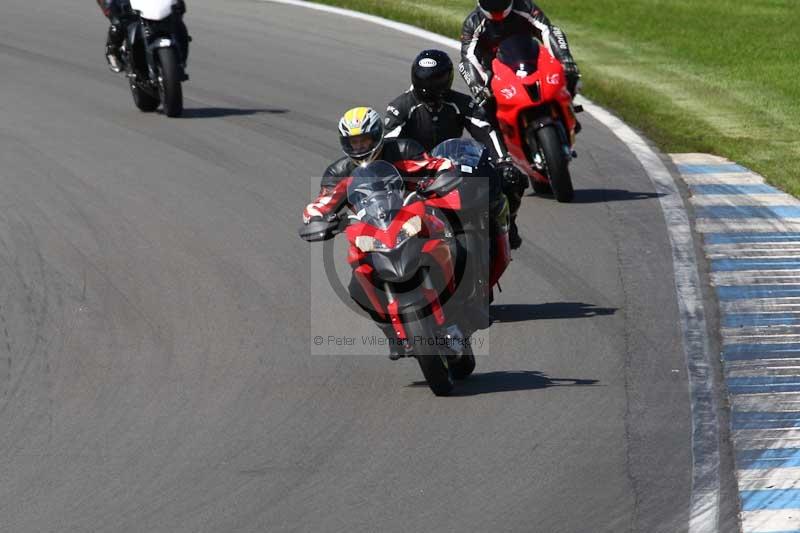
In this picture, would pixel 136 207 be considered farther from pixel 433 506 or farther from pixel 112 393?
pixel 433 506

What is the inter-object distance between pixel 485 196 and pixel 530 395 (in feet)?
4.61

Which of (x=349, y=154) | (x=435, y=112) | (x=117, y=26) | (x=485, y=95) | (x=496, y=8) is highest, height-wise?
(x=349, y=154)

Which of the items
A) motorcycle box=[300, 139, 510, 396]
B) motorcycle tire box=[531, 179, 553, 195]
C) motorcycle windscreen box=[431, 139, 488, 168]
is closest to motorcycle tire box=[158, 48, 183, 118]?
motorcycle tire box=[531, 179, 553, 195]

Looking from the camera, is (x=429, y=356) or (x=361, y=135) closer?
(x=429, y=356)

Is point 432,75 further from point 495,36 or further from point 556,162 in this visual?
point 495,36

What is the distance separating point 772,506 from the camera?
272 inches

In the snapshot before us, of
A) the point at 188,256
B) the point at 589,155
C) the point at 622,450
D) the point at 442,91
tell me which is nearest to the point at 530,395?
the point at 622,450

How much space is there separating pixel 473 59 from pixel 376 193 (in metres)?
5.19

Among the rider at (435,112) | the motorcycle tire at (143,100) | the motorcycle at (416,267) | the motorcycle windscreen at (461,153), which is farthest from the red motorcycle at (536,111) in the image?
the motorcycle tire at (143,100)

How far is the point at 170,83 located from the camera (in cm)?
1602

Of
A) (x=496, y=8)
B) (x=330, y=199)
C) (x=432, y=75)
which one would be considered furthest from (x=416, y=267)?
(x=496, y=8)

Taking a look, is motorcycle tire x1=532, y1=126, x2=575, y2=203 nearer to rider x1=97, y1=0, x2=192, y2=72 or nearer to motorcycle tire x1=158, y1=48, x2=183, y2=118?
motorcycle tire x1=158, y1=48, x2=183, y2=118

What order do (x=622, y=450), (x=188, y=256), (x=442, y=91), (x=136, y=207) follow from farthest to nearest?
(x=136, y=207), (x=188, y=256), (x=442, y=91), (x=622, y=450)

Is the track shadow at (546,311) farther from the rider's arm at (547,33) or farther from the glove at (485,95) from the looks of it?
the rider's arm at (547,33)
